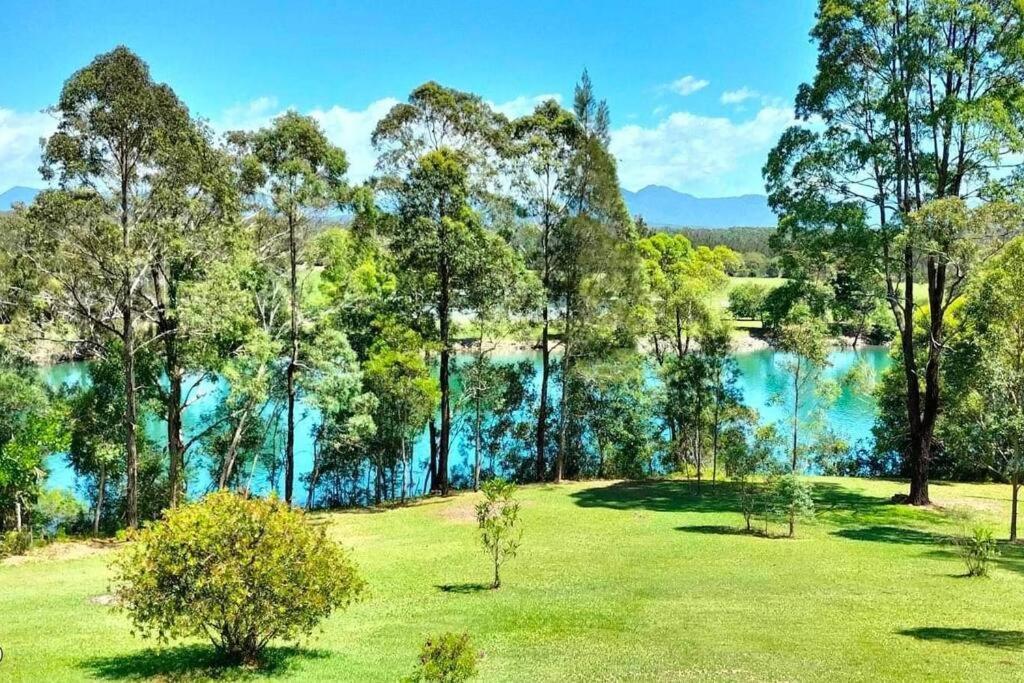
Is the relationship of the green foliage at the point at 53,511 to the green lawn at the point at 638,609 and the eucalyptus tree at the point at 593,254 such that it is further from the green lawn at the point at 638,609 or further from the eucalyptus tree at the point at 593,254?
the eucalyptus tree at the point at 593,254

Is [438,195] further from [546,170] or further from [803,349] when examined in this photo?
[803,349]

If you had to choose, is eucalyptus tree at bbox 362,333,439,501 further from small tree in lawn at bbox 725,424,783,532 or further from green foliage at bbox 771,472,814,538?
green foliage at bbox 771,472,814,538

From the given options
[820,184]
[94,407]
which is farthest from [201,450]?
[820,184]

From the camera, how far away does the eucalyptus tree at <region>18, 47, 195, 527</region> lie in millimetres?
20703

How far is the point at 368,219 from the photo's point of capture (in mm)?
28359

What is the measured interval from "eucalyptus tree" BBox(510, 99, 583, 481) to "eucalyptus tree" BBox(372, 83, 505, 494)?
1.31 meters

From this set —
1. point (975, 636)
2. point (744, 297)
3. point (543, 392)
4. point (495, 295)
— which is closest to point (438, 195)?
point (495, 295)

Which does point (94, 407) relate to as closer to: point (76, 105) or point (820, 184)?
point (76, 105)

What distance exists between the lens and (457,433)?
124 feet

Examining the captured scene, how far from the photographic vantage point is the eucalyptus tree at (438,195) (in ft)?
89.7

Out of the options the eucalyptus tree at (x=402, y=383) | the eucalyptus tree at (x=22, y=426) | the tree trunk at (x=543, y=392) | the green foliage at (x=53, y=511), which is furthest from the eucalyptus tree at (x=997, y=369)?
the green foliage at (x=53, y=511)

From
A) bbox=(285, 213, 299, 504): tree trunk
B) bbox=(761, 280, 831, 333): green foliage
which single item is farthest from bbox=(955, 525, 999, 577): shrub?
bbox=(285, 213, 299, 504): tree trunk

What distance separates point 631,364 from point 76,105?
73.0 feet

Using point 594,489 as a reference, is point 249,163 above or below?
above
